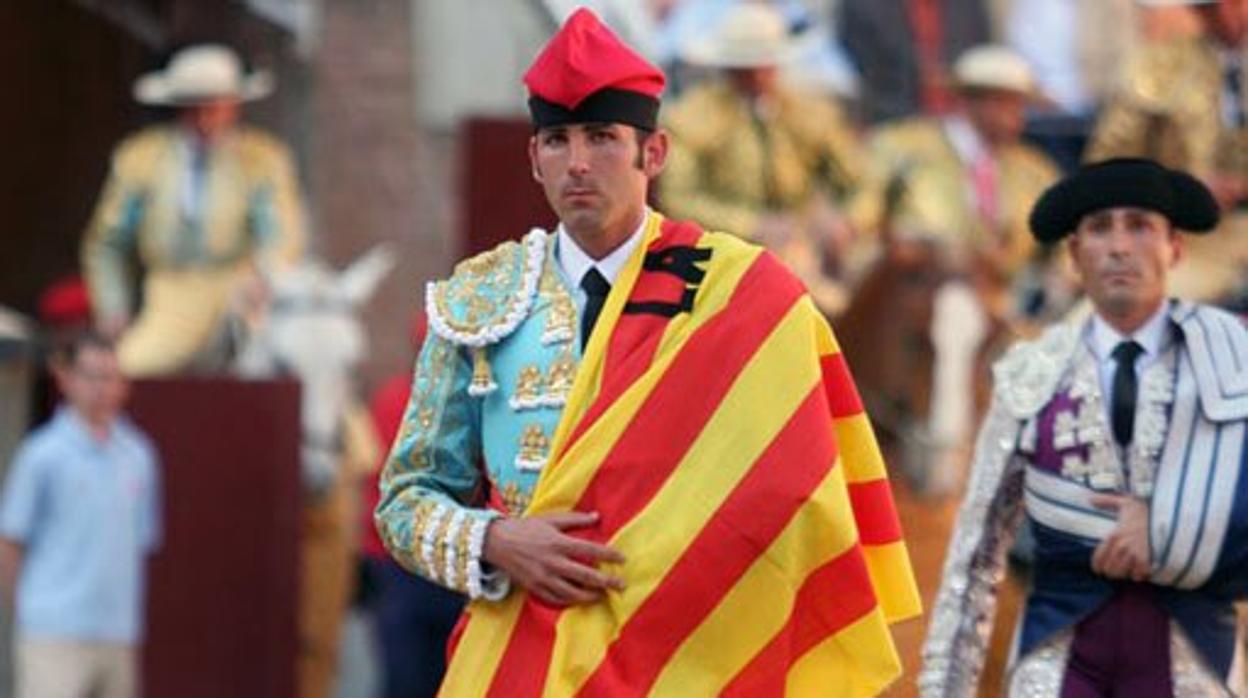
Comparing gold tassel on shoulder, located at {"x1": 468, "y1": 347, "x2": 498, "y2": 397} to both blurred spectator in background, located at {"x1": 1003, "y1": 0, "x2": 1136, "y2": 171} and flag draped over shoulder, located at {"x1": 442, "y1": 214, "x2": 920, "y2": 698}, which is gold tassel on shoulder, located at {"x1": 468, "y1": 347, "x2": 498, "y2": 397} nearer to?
flag draped over shoulder, located at {"x1": 442, "y1": 214, "x2": 920, "y2": 698}

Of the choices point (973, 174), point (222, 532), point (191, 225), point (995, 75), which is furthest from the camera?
point (995, 75)

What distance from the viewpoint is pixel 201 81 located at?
19.7m

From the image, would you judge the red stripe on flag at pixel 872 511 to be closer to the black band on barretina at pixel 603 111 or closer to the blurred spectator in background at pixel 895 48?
the black band on barretina at pixel 603 111

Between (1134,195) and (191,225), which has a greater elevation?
(1134,195)

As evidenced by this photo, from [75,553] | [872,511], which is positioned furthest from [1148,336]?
[75,553]

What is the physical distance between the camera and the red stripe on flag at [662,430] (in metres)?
8.09

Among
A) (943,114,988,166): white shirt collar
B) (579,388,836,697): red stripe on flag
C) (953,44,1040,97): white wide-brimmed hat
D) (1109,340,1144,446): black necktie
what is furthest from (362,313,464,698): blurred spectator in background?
(579,388,836,697): red stripe on flag

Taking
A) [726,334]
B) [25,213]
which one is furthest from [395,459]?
[25,213]

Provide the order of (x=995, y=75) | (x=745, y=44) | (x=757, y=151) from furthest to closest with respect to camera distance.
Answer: (x=995, y=75), (x=745, y=44), (x=757, y=151)

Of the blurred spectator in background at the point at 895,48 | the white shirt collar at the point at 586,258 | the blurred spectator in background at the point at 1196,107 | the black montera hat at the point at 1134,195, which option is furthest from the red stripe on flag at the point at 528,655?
the blurred spectator in background at the point at 895,48

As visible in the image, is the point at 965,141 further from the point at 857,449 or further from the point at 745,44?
the point at 857,449

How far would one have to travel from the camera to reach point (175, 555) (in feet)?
61.2

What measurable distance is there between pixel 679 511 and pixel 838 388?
50 cm

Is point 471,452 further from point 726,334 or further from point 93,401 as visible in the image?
point 93,401
